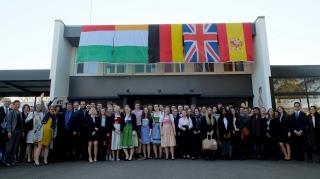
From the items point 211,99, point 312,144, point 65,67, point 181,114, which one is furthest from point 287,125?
point 65,67

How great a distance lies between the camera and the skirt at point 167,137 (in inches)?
340

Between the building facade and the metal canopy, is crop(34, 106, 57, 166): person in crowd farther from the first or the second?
the metal canopy

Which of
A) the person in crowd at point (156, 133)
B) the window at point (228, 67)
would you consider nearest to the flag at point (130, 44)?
the window at point (228, 67)

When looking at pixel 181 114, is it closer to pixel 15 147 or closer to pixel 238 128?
pixel 238 128

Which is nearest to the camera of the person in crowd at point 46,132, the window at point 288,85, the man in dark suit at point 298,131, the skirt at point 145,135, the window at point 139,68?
the person in crowd at point 46,132

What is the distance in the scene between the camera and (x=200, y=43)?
13.6 m

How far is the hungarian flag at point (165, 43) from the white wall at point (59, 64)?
481 cm

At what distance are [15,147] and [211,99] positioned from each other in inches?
402

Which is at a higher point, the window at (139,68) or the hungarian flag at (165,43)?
the hungarian flag at (165,43)

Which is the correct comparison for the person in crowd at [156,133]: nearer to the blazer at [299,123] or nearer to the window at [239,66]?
the blazer at [299,123]

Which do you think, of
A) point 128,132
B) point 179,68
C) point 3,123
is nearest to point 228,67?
point 179,68

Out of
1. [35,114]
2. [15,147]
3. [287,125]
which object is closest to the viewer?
[15,147]

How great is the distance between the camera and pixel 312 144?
8.40 metres

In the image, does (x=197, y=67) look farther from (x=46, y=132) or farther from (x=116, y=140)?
(x=46, y=132)
